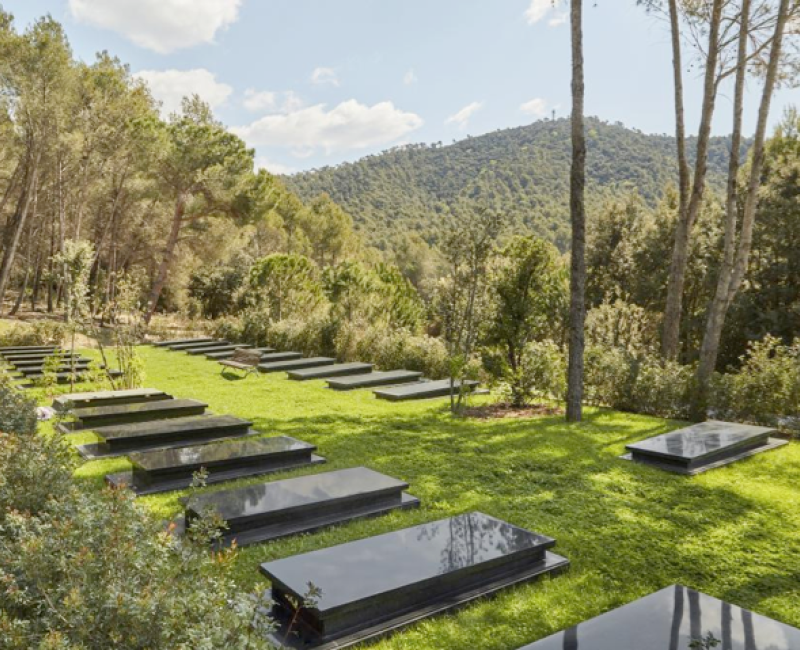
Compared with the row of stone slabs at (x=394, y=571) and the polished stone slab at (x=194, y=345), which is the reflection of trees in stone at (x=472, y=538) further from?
the polished stone slab at (x=194, y=345)

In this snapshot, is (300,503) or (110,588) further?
(300,503)

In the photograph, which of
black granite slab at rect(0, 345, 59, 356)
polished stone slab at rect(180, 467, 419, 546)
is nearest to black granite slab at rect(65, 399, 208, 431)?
polished stone slab at rect(180, 467, 419, 546)

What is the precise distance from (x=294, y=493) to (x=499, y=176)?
79089 mm

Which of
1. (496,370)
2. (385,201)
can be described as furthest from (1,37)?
(385,201)

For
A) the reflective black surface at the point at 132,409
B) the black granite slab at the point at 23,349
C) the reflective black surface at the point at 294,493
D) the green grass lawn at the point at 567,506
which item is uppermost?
the black granite slab at the point at 23,349

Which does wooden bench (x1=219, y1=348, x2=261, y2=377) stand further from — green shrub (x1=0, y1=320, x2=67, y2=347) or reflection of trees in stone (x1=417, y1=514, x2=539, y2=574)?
reflection of trees in stone (x1=417, y1=514, x2=539, y2=574)

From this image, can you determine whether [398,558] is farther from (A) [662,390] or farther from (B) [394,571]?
(A) [662,390]

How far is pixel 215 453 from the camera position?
19.5 feet

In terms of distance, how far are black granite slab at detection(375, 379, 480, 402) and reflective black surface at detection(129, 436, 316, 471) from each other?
159 inches

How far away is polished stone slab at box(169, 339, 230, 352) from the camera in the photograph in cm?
1853

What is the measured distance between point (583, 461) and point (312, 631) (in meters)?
4.34

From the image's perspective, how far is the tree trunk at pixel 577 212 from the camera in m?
8.43

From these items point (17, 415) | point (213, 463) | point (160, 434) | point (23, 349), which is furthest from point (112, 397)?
point (23, 349)

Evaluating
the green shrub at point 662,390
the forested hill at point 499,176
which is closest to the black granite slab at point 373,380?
the green shrub at point 662,390
